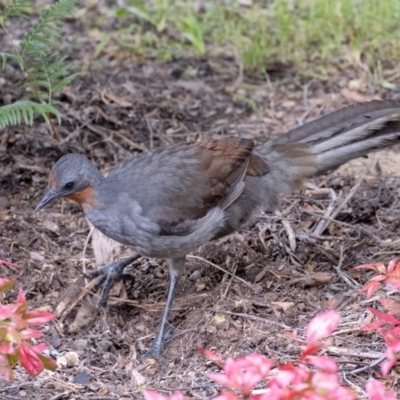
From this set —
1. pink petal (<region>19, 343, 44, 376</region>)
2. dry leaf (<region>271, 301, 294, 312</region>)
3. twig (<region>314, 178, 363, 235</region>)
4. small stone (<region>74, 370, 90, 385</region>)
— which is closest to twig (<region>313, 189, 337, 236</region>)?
twig (<region>314, 178, 363, 235</region>)

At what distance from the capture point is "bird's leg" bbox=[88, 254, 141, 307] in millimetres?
5148

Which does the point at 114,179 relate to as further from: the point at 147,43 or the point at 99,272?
the point at 147,43

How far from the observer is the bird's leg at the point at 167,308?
15.4 ft

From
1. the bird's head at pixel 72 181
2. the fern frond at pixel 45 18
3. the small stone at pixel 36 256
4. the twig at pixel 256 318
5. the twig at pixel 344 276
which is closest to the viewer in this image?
the twig at pixel 256 318

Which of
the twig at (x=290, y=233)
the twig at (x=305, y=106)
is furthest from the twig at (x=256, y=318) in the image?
the twig at (x=305, y=106)

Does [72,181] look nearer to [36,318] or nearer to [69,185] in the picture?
[69,185]

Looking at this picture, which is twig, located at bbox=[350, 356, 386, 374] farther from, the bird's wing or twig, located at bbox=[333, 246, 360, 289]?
the bird's wing

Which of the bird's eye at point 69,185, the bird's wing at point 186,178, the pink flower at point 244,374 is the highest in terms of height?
the pink flower at point 244,374

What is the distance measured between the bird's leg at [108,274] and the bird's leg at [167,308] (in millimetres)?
367

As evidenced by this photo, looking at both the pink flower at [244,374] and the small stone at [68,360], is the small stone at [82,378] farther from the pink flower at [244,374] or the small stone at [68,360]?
the pink flower at [244,374]

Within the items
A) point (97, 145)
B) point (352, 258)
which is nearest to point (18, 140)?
point (97, 145)

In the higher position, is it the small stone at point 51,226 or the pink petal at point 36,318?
the pink petal at point 36,318

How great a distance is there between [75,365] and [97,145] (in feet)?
9.21

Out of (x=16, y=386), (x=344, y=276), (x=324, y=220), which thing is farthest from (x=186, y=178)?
(x=16, y=386)
